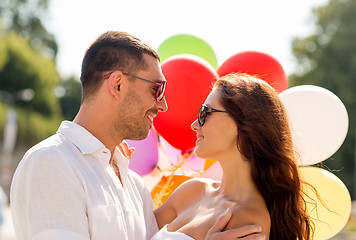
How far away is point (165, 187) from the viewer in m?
4.08

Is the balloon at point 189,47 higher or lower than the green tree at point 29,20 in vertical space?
higher

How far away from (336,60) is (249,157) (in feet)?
83.1

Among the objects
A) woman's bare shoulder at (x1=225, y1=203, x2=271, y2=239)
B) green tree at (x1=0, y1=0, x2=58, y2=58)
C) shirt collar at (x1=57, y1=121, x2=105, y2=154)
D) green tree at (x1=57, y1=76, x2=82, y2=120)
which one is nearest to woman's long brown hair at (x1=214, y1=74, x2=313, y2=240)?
woman's bare shoulder at (x1=225, y1=203, x2=271, y2=239)

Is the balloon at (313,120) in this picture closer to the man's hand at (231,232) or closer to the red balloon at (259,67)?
the red balloon at (259,67)

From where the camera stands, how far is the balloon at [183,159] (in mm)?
4289

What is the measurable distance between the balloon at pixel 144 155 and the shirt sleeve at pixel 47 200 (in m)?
1.60

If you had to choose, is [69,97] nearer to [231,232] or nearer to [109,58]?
[109,58]

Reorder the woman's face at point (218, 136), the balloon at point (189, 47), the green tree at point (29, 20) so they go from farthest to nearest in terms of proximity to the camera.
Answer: the green tree at point (29, 20)
the balloon at point (189, 47)
the woman's face at point (218, 136)

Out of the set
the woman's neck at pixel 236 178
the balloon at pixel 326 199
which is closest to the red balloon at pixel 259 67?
the balloon at pixel 326 199

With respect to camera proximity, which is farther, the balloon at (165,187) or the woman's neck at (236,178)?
the balloon at (165,187)

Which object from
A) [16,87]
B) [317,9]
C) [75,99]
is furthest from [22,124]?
[317,9]

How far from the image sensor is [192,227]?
3014 mm

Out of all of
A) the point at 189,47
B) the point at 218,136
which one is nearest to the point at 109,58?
the point at 218,136

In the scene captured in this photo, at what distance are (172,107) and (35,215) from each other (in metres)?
1.69
